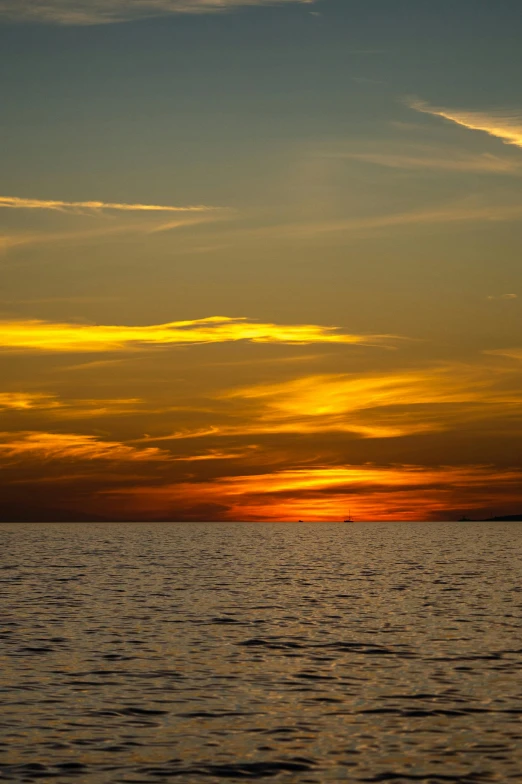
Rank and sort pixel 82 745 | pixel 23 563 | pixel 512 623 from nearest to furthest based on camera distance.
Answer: pixel 82 745, pixel 512 623, pixel 23 563

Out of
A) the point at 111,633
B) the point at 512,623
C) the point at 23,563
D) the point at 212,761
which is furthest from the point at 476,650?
the point at 23,563

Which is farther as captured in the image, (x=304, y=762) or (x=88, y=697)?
(x=88, y=697)

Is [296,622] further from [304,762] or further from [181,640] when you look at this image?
[304,762]

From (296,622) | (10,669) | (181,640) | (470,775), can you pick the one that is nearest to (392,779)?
(470,775)

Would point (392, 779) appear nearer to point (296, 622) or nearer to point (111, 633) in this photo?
point (111, 633)

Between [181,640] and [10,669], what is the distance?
10.2 m

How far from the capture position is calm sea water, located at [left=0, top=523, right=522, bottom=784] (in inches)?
1002

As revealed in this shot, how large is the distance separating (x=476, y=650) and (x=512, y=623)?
37.1 ft

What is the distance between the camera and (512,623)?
54.1m

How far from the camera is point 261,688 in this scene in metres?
35.5

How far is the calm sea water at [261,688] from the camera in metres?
25.5

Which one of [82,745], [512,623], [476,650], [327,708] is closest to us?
[82,745]

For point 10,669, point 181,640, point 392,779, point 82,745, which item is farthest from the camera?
point 181,640

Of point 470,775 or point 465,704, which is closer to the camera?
point 470,775
